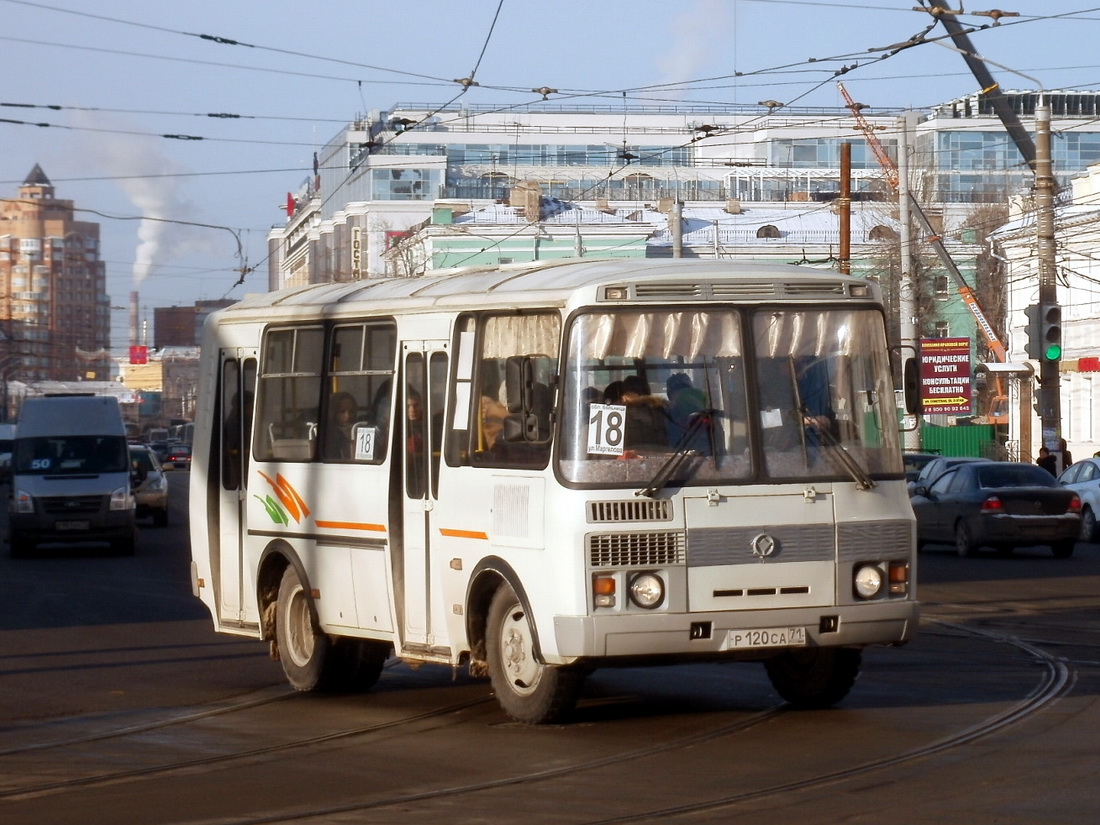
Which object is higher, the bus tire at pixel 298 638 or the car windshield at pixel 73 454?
the car windshield at pixel 73 454

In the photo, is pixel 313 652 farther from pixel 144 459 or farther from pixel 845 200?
pixel 845 200

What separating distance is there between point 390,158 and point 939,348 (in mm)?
73548

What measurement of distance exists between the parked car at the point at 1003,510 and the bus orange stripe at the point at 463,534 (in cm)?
1736

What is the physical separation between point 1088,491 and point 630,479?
80.0ft

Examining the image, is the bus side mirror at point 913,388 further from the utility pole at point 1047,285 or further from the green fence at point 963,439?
the green fence at point 963,439

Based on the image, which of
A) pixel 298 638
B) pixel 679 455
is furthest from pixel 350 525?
pixel 679 455

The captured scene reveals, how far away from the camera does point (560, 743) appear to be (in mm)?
9516

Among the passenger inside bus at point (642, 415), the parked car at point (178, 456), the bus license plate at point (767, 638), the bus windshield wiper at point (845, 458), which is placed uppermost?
the passenger inside bus at point (642, 415)

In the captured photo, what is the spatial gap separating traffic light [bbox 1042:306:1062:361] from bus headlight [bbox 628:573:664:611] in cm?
2325

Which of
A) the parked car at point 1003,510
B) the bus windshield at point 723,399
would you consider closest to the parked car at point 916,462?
the parked car at point 1003,510

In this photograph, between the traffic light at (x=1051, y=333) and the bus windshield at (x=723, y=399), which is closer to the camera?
the bus windshield at (x=723, y=399)

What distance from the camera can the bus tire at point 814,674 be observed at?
10438mm

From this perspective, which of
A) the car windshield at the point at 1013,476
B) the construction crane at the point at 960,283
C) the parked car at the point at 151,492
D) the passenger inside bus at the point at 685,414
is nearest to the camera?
the passenger inside bus at the point at 685,414

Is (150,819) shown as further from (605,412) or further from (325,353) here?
(325,353)
